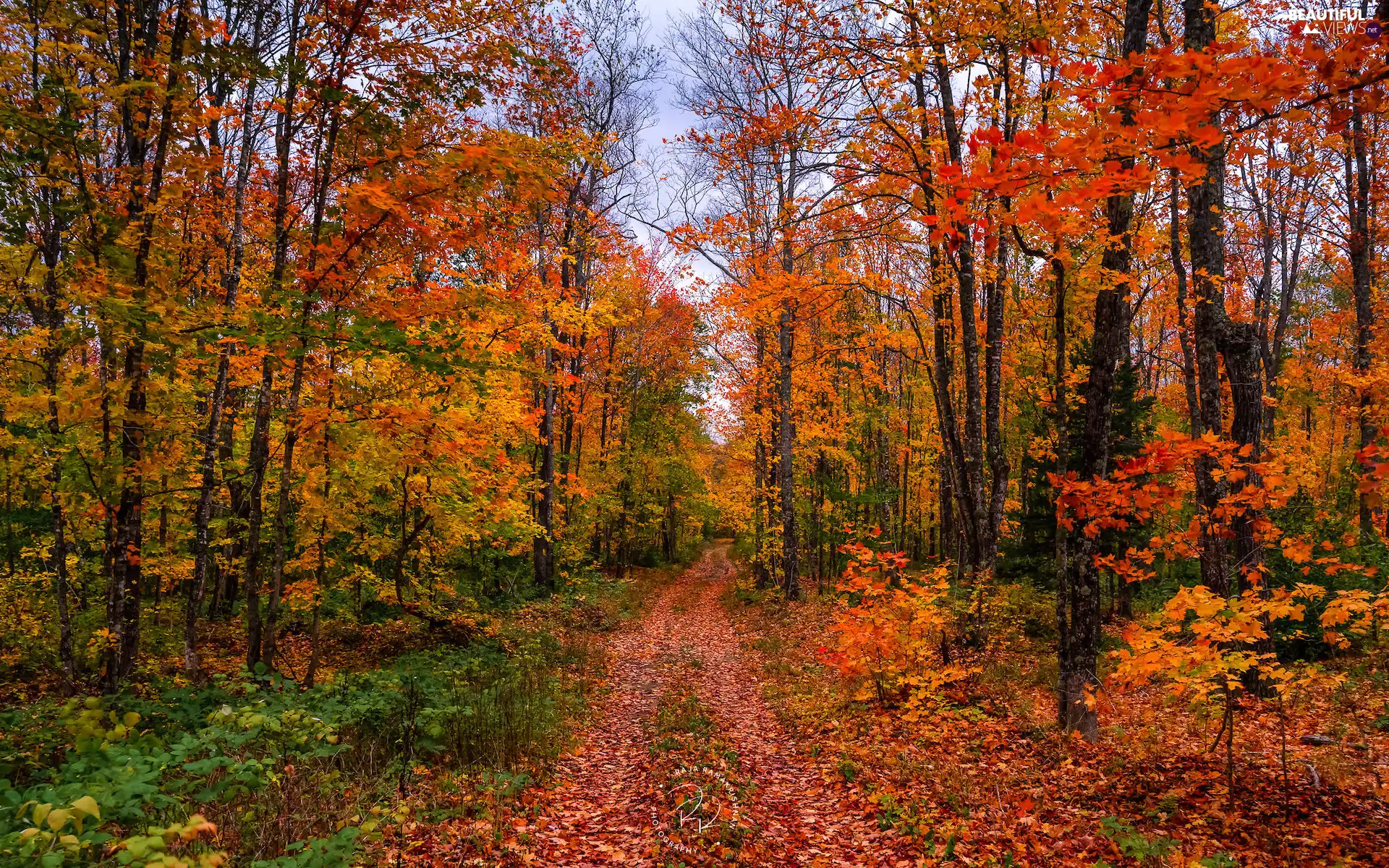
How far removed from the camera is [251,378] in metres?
7.83

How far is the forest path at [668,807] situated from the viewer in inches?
189

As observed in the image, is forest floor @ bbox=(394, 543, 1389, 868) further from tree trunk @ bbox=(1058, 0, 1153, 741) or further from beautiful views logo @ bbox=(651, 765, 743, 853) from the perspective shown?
tree trunk @ bbox=(1058, 0, 1153, 741)

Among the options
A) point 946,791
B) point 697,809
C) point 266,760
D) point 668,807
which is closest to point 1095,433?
point 946,791

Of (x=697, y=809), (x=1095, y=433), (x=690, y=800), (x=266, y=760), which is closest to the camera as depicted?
(x=266, y=760)

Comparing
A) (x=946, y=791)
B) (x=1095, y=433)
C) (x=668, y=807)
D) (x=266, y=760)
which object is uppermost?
(x=1095, y=433)

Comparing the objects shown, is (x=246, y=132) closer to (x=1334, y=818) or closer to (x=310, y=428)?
(x=310, y=428)

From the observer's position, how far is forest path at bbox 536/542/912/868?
4.80 metres

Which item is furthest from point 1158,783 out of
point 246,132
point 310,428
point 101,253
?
point 246,132

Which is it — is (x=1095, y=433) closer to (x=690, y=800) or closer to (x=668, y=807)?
(x=690, y=800)

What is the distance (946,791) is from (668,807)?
99.7 inches

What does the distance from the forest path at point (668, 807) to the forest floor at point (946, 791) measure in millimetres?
24

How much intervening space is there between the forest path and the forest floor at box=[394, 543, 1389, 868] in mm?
24

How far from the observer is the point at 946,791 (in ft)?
18.0

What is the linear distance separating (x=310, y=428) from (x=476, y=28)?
185 inches
